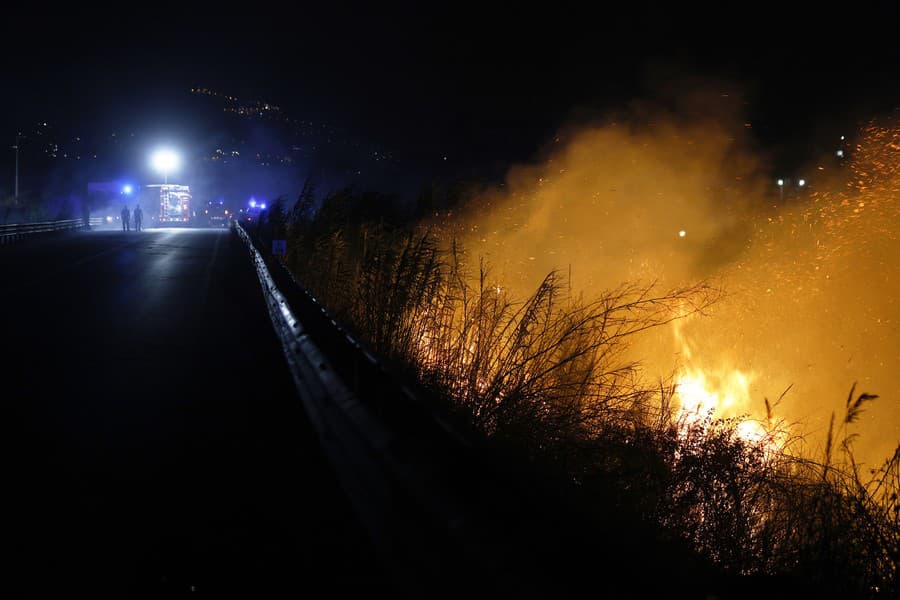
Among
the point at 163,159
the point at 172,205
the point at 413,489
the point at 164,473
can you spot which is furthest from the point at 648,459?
the point at 163,159

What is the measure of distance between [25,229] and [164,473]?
49.2 m

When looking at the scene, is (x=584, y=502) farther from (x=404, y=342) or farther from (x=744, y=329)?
(x=744, y=329)

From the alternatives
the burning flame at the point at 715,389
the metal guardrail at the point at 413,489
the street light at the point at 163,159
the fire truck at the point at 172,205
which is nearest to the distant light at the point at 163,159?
the street light at the point at 163,159

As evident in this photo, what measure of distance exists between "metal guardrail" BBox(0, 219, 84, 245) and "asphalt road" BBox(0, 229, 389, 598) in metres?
34.6

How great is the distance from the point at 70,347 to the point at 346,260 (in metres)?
5.99

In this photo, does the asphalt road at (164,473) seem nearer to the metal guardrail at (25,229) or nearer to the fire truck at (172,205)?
the metal guardrail at (25,229)

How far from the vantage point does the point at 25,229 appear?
165 ft

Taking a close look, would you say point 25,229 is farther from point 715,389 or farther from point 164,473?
point 164,473

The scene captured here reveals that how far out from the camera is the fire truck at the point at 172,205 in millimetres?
92562

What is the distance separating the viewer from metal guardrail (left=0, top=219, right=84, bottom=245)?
149 ft

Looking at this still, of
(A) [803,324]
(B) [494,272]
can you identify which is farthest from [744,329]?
(B) [494,272]

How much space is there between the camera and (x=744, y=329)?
70.8 feet

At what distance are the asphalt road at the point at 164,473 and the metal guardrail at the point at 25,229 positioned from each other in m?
34.6

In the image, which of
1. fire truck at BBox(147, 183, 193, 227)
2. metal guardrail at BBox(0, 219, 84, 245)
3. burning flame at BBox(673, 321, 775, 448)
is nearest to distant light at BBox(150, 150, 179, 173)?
fire truck at BBox(147, 183, 193, 227)
